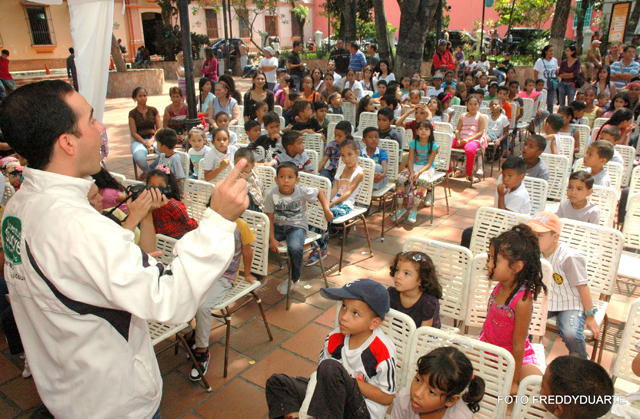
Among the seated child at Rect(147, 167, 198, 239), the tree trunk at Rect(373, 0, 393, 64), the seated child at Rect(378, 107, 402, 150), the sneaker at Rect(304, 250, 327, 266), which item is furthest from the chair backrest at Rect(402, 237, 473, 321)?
the tree trunk at Rect(373, 0, 393, 64)

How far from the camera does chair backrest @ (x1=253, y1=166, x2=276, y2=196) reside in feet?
14.4

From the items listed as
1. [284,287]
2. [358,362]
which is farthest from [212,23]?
[358,362]

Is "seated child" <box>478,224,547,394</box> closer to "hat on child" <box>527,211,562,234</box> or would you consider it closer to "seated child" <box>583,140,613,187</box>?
"hat on child" <box>527,211,562,234</box>

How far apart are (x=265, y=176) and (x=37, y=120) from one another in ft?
10.6

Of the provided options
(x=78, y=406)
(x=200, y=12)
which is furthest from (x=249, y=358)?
(x=200, y=12)

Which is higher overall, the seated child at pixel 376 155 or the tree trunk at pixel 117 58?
the tree trunk at pixel 117 58

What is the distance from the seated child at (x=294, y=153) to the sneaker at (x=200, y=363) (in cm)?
237

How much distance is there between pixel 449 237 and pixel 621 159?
1.98 m

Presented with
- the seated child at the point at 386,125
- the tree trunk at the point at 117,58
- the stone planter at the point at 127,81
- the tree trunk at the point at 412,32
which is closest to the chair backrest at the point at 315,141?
the seated child at the point at 386,125

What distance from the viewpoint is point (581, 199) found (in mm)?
3387

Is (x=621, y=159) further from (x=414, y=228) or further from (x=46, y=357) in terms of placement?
(x=46, y=357)

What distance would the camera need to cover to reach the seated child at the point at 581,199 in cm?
333

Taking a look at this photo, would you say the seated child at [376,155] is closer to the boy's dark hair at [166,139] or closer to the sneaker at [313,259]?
the sneaker at [313,259]

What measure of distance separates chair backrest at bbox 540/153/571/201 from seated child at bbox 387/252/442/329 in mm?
2820
